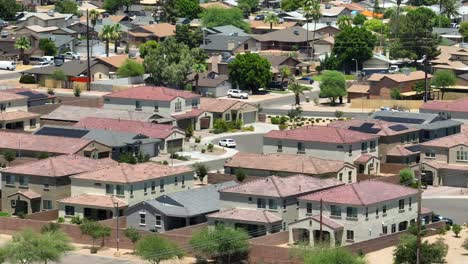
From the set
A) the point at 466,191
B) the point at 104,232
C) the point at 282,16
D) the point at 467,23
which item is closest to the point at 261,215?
the point at 104,232

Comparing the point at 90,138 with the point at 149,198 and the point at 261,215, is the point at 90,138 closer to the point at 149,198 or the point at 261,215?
the point at 149,198

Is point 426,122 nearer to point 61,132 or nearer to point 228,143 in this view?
point 228,143

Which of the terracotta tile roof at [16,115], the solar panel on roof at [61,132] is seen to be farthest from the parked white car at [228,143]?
the terracotta tile roof at [16,115]

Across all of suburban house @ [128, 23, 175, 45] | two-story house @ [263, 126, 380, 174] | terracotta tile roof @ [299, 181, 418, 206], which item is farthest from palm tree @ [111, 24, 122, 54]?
terracotta tile roof @ [299, 181, 418, 206]

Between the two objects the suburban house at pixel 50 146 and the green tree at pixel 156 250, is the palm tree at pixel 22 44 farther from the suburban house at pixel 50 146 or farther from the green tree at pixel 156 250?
the green tree at pixel 156 250

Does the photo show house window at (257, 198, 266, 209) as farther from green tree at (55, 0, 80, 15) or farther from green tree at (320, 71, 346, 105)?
green tree at (55, 0, 80, 15)

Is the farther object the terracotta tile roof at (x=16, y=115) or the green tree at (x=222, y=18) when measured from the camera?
the green tree at (x=222, y=18)
